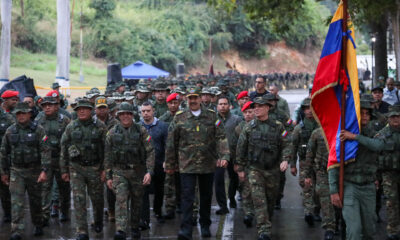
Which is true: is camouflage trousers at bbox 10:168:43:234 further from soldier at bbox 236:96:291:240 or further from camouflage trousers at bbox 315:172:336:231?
camouflage trousers at bbox 315:172:336:231

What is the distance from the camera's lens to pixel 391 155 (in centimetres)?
922

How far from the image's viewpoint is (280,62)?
80.4 metres

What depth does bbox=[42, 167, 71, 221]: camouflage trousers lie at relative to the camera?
10.2 m

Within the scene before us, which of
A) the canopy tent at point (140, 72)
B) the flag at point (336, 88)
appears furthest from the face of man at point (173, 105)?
the canopy tent at point (140, 72)

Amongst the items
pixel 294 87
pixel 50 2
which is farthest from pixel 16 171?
pixel 294 87

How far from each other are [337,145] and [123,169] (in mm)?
3204

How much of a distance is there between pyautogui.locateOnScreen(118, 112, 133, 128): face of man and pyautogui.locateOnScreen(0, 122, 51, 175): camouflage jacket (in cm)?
126

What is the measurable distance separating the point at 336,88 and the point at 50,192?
16.7 ft

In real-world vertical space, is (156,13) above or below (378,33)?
above

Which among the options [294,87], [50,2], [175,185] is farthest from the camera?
[294,87]

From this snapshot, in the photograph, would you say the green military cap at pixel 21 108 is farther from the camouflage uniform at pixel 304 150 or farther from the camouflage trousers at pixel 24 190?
the camouflage uniform at pixel 304 150

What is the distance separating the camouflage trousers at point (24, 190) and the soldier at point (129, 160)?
1.21 meters

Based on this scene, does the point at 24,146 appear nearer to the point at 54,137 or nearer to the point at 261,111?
the point at 54,137

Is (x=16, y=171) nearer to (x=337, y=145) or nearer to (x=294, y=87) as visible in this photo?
(x=337, y=145)
